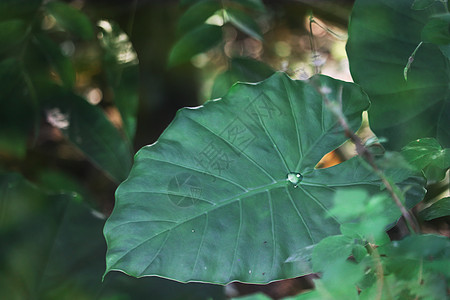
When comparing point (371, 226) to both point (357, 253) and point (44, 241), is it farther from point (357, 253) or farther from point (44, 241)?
point (44, 241)

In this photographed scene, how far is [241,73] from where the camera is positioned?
111cm

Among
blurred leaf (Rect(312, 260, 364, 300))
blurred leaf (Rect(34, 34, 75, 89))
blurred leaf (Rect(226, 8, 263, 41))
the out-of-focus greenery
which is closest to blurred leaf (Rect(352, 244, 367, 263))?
the out-of-focus greenery

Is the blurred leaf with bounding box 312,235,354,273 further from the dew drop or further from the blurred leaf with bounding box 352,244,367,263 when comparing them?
the dew drop

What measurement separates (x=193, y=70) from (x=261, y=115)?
125 centimetres

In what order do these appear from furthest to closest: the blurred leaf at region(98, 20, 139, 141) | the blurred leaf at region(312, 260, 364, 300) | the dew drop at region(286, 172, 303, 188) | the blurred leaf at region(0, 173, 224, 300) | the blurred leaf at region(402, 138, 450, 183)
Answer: the blurred leaf at region(98, 20, 139, 141)
the blurred leaf at region(0, 173, 224, 300)
the dew drop at region(286, 172, 303, 188)
the blurred leaf at region(402, 138, 450, 183)
the blurred leaf at region(312, 260, 364, 300)

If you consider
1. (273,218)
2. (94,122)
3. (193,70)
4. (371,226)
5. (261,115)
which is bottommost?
(193,70)

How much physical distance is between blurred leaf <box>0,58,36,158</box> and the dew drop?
0.75 metres

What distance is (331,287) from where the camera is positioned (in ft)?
1.39

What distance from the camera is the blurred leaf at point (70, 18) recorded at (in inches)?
47.5

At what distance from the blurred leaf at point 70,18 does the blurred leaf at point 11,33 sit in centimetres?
8

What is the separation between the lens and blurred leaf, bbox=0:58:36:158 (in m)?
1.19

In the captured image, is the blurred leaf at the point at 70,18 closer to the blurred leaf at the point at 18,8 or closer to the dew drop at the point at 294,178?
the blurred leaf at the point at 18,8

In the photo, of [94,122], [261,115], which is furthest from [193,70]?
[261,115]

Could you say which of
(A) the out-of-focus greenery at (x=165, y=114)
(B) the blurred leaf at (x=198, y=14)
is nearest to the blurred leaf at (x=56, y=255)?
(A) the out-of-focus greenery at (x=165, y=114)
